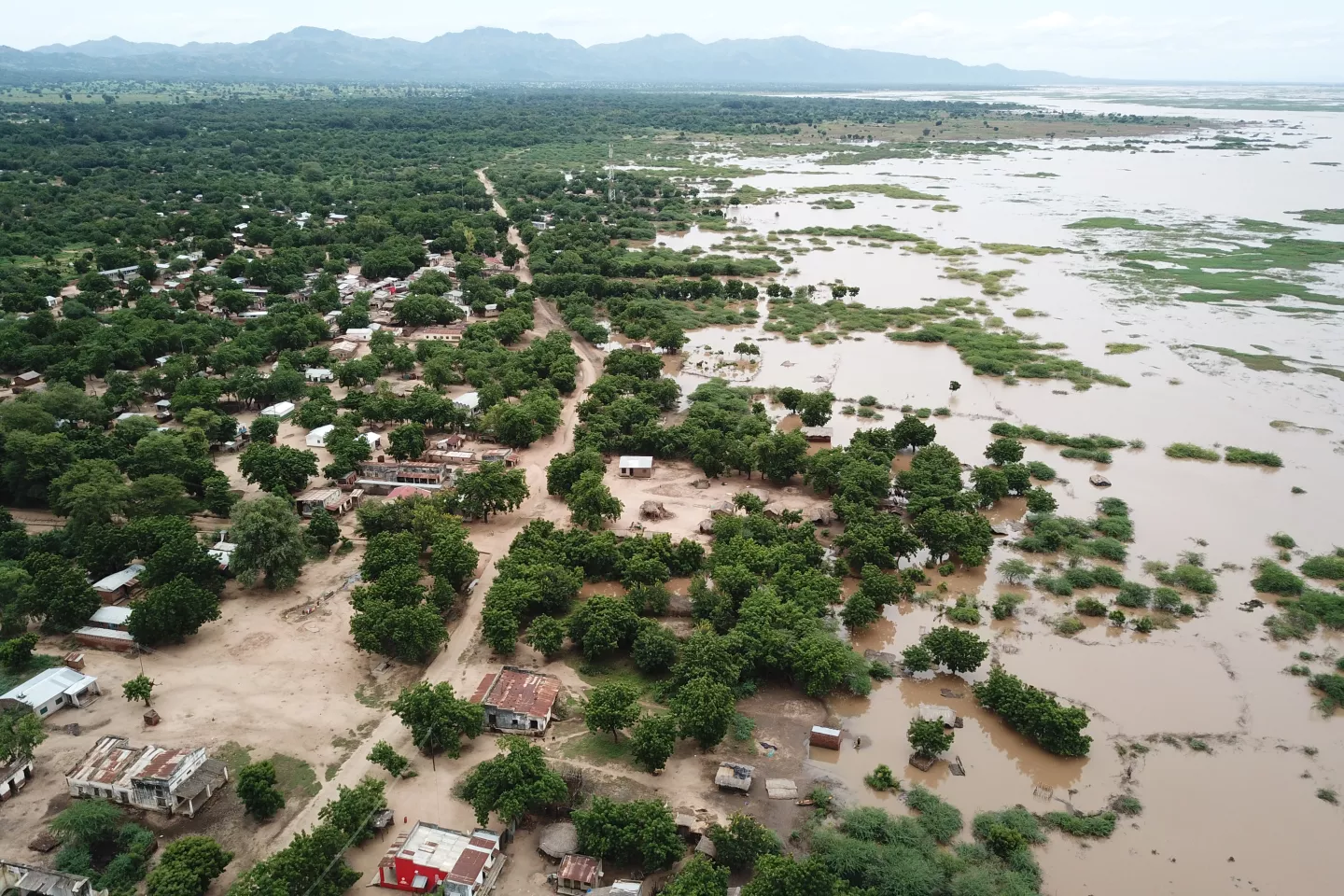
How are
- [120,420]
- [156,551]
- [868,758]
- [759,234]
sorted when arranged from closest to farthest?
[868,758] → [156,551] → [120,420] → [759,234]

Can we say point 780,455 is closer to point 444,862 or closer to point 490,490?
point 490,490

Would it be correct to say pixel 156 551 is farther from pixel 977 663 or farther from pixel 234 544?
pixel 977 663

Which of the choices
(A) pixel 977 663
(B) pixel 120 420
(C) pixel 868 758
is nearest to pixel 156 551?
(B) pixel 120 420

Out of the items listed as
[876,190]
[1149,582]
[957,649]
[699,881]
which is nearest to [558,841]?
[699,881]

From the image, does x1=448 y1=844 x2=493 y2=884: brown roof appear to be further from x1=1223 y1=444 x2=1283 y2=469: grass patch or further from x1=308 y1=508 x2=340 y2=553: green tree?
x1=1223 y1=444 x2=1283 y2=469: grass patch

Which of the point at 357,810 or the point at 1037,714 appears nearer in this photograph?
Result: the point at 357,810

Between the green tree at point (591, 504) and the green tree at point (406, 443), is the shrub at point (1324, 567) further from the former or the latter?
the green tree at point (406, 443)
